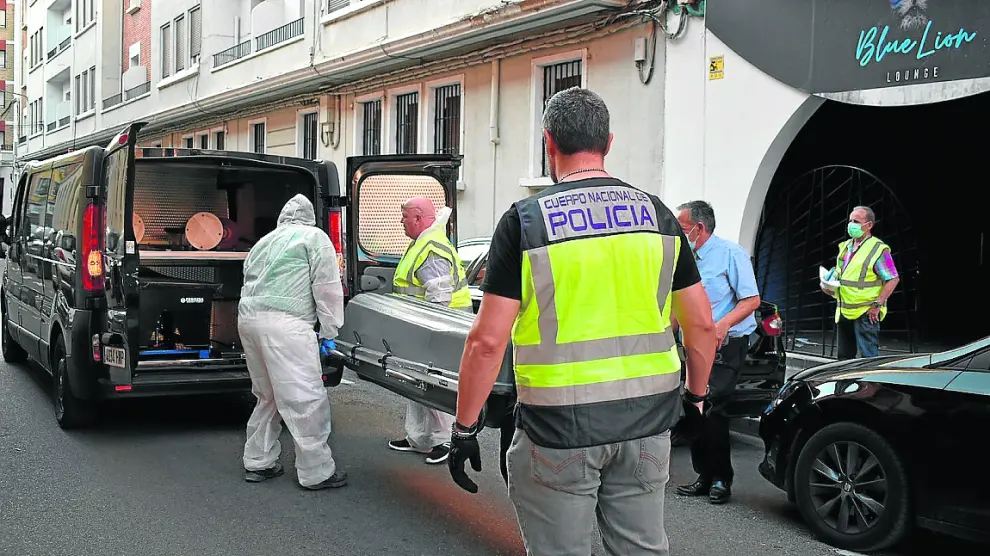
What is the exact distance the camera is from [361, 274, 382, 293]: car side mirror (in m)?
8.12

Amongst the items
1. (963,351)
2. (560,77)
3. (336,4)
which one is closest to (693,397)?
(963,351)

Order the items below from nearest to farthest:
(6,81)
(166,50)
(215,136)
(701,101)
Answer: (701,101)
(215,136)
(166,50)
(6,81)

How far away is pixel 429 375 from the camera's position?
543cm

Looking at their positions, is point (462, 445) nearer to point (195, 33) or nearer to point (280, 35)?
point (280, 35)

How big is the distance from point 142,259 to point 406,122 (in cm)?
940

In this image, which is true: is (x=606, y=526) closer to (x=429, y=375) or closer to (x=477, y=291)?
(x=429, y=375)

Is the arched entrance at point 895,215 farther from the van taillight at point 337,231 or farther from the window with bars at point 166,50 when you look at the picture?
the window with bars at point 166,50

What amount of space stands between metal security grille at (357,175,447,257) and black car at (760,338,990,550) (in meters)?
4.30

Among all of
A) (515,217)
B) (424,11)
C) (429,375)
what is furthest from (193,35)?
(515,217)

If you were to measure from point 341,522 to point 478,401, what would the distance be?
2.66 meters

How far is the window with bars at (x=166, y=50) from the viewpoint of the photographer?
27.9 metres

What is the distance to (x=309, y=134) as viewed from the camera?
21.1 metres

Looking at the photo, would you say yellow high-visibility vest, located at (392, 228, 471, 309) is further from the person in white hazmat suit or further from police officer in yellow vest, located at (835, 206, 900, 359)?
police officer in yellow vest, located at (835, 206, 900, 359)

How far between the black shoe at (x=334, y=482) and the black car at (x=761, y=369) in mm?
1625
